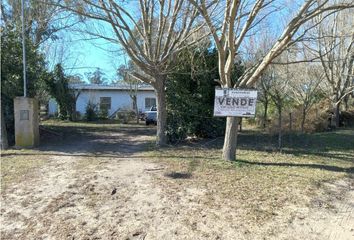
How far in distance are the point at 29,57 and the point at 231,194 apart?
10.0 meters

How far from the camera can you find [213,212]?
5.20 m

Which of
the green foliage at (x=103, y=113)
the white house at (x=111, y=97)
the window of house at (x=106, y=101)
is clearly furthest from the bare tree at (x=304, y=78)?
the window of house at (x=106, y=101)

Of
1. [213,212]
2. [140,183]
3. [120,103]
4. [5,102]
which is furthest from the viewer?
[120,103]

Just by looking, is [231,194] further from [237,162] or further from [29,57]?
[29,57]

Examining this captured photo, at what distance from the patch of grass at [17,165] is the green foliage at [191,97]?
475cm

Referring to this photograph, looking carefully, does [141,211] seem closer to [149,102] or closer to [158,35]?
[158,35]

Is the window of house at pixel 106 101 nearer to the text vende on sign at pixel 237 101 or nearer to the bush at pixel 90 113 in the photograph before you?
the bush at pixel 90 113

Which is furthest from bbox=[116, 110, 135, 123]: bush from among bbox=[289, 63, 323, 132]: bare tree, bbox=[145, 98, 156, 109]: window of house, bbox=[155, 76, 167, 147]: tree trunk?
bbox=[155, 76, 167, 147]: tree trunk

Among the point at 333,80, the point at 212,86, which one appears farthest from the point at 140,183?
the point at 333,80

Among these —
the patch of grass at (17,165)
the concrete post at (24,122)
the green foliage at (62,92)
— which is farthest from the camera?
the green foliage at (62,92)

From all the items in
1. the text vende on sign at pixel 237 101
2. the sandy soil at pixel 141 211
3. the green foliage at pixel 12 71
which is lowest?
the sandy soil at pixel 141 211

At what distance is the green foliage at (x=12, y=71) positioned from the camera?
11.8 m

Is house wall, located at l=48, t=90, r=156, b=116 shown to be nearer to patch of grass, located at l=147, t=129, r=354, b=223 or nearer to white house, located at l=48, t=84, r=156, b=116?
white house, located at l=48, t=84, r=156, b=116

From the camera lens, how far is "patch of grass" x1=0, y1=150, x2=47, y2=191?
7156mm
